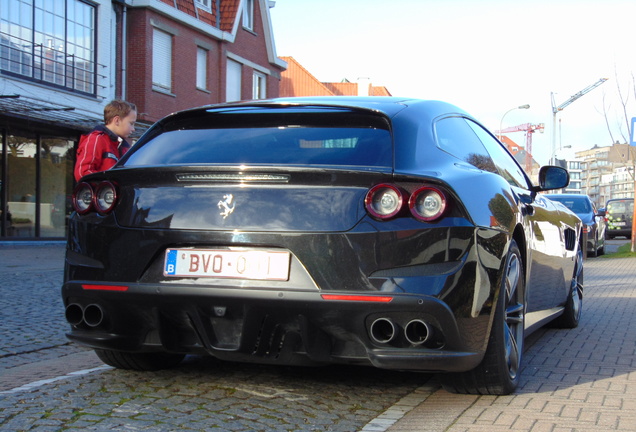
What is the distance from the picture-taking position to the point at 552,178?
6.31m

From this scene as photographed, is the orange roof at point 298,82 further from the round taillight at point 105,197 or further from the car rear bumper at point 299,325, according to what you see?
the car rear bumper at point 299,325

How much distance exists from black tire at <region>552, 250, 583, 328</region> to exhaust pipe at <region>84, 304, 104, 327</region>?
4012mm

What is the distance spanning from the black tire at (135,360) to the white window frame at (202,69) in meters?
23.9

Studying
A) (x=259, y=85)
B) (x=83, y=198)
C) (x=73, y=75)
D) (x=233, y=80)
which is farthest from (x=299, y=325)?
(x=259, y=85)

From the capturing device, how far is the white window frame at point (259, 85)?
3256 centimetres

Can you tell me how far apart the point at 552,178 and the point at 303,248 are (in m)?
3.15

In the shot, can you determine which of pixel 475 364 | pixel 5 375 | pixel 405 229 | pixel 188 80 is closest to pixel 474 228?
pixel 405 229

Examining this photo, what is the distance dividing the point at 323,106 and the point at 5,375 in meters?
2.35

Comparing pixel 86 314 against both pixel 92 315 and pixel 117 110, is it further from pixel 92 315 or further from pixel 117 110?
pixel 117 110

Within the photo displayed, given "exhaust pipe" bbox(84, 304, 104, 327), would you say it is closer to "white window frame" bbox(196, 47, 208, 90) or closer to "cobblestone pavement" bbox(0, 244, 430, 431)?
"cobblestone pavement" bbox(0, 244, 430, 431)

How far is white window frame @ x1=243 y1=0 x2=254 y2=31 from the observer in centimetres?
3150

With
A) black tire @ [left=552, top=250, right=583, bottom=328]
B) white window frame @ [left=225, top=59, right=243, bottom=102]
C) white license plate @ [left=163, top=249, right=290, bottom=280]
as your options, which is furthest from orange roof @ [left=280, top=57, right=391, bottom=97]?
white license plate @ [left=163, top=249, right=290, bottom=280]

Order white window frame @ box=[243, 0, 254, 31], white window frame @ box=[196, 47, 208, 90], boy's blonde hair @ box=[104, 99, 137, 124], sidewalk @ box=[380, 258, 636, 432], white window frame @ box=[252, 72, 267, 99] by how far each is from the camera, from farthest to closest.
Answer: white window frame @ box=[252, 72, 267, 99]
white window frame @ box=[243, 0, 254, 31]
white window frame @ box=[196, 47, 208, 90]
boy's blonde hair @ box=[104, 99, 137, 124]
sidewalk @ box=[380, 258, 636, 432]

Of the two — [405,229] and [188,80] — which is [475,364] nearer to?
[405,229]
